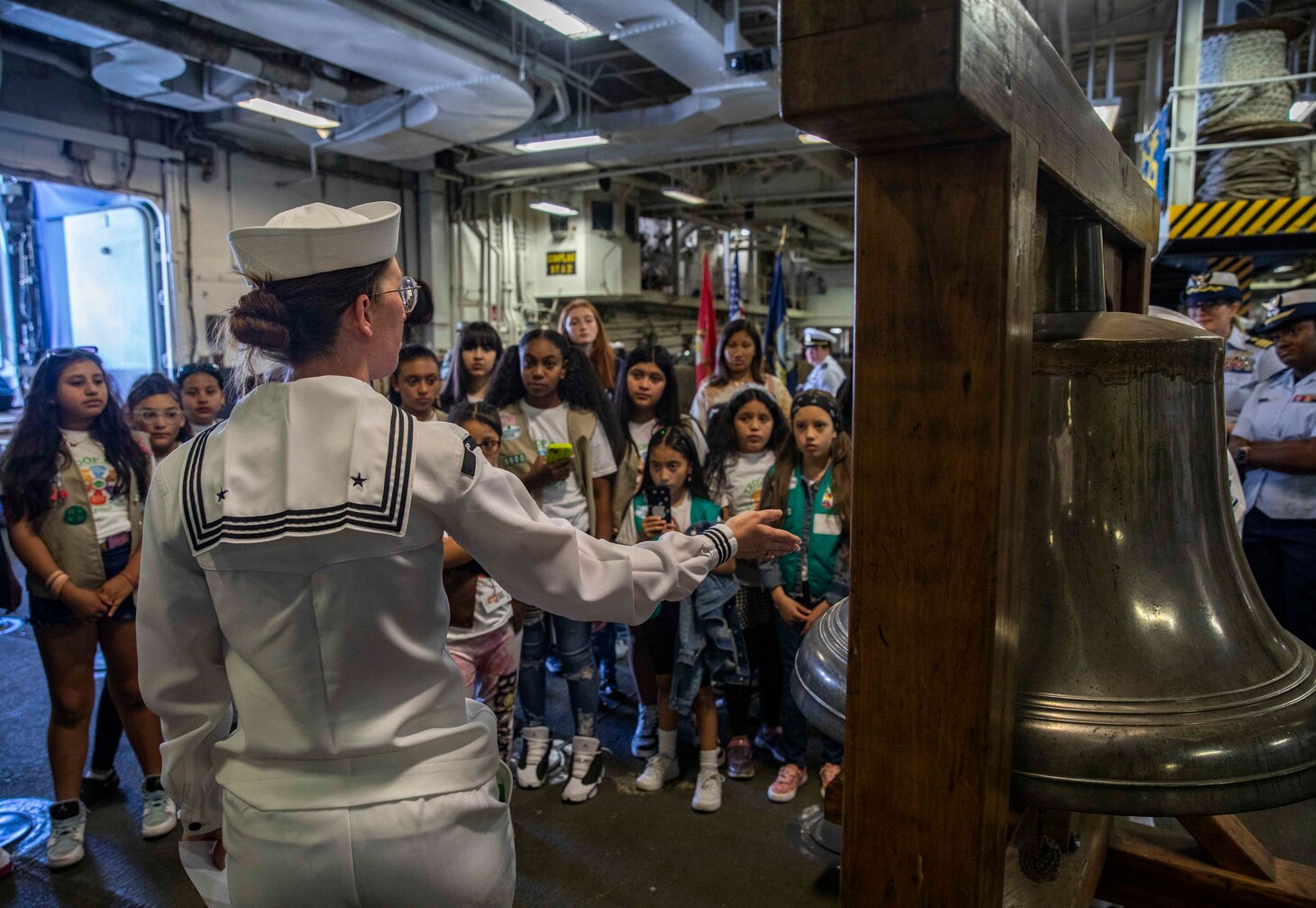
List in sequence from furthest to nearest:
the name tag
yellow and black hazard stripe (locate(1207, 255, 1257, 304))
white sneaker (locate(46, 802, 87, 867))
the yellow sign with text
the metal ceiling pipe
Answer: the yellow sign with text, yellow and black hazard stripe (locate(1207, 255, 1257, 304)), the metal ceiling pipe, the name tag, white sneaker (locate(46, 802, 87, 867))

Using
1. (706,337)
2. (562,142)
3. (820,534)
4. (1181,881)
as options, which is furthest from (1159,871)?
(562,142)

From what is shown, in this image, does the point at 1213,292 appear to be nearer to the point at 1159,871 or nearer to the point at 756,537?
the point at 1159,871

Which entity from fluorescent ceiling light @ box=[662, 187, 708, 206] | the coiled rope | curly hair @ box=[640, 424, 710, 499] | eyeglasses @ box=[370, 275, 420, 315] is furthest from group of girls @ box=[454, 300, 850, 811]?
fluorescent ceiling light @ box=[662, 187, 708, 206]

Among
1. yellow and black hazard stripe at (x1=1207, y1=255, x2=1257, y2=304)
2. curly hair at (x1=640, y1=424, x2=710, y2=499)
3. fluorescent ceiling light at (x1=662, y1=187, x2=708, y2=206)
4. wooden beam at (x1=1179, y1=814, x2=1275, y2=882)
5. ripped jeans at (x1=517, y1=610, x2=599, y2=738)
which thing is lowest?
ripped jeans at (x1=517, y1=610, x2=599, y2=738)

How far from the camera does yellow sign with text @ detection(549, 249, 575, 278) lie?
11.0 meters

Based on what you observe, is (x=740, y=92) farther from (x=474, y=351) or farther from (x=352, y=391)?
(x=352, y=391)

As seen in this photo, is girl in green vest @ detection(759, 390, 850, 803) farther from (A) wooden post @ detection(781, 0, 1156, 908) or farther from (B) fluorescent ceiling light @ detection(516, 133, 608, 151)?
(B) fluorescent ceiling light @ detection(516, 133, 608, 151)

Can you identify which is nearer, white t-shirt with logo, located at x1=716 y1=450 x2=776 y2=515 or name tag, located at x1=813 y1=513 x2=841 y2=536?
name tag, located at x1=813 y1=513 x2=841 y2=536

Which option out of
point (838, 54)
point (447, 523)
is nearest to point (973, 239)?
point (838, 54)

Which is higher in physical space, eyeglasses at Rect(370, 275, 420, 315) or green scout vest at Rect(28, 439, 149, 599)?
eyeglasses at Rect(370, 275, 420, 315)

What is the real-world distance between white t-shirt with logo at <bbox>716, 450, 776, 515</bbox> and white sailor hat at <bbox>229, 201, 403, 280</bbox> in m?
2.21

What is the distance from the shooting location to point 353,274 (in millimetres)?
1248

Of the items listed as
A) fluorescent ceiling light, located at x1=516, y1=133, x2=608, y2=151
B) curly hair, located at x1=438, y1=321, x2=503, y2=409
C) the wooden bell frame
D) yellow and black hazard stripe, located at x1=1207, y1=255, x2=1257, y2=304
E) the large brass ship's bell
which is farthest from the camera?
fluorescent ceiling light, located at x1=516, y1=133, x2=608, y2=151

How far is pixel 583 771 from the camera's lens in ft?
10.3
